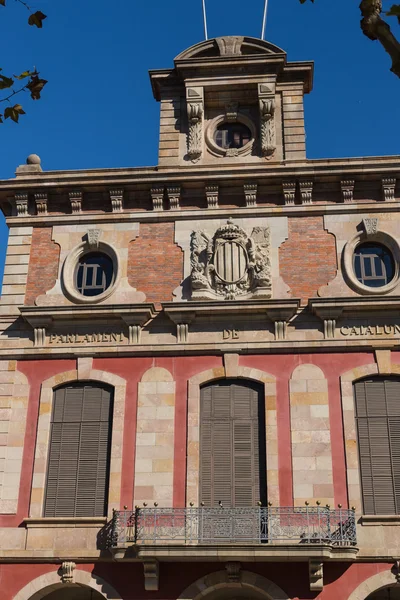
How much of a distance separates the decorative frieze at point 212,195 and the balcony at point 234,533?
851 cm

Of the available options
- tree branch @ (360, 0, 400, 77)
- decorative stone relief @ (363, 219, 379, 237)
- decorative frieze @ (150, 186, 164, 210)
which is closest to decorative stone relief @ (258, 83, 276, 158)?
decorative frieze @ (150, 186, 164, 210)

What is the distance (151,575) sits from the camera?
19.1 metres

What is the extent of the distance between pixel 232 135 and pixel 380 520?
38.7 feet

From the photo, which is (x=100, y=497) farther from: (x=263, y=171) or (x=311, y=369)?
(x=263, y=171)

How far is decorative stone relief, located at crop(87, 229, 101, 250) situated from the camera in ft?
76.7

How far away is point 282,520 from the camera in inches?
761

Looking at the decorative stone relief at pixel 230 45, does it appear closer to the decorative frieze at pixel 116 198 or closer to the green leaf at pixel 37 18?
the decorative frieze at pixel 116 198

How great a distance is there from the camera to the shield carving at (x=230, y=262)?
2241 centimetres

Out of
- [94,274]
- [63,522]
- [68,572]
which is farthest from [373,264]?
[68,572]

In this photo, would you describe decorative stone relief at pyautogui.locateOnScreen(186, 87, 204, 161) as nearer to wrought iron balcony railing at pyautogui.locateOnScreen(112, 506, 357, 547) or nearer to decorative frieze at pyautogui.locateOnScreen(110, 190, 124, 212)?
decorative frieze at pyautogui.locateOnScreen(110, 190, 124, 212)

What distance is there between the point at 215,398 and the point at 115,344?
3.02 m

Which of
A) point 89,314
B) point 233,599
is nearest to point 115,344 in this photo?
point 89,314

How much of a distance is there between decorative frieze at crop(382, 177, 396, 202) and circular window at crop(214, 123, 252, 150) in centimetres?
428

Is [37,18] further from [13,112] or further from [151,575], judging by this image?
[151,575]
